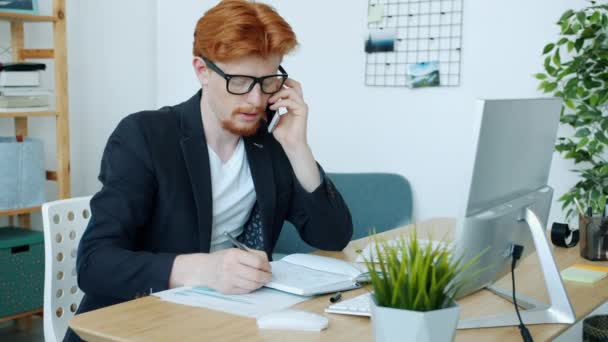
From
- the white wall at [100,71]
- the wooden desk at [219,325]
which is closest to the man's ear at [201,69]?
the wooden desk at [219,325]

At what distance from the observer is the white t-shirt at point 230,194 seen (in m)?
1.90

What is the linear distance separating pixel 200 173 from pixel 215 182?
0.30 ft

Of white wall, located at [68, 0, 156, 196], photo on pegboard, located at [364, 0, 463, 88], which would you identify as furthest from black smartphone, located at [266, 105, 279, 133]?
white wall, located at [68, 0, 156, 196]

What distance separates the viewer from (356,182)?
137 inches

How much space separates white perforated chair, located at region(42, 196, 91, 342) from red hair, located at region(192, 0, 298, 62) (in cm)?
56

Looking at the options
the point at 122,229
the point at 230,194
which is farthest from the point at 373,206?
the point at 122,229

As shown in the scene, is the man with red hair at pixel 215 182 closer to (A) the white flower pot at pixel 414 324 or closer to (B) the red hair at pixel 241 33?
(B) the red hair at pixel 241 33

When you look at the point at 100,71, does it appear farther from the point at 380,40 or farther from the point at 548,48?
the point at 548,48

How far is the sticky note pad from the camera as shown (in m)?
1.75

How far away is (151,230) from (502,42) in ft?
6.48

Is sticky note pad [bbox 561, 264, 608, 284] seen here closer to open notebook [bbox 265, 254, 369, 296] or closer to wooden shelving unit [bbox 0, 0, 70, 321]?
open notebook [bbox 265, 254, 369, 296]

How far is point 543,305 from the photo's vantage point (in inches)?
60.4

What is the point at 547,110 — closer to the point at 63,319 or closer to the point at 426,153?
the point at 63,319

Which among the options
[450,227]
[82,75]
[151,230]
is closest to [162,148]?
[151,230]
